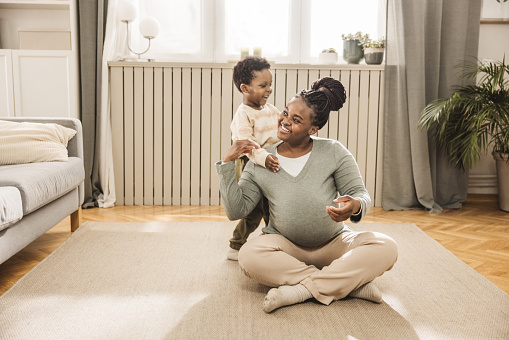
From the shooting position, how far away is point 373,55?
3.35 metres

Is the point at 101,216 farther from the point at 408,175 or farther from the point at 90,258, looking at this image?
the point at 408,175

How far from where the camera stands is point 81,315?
1580 mm

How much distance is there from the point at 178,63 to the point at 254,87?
4.67ft

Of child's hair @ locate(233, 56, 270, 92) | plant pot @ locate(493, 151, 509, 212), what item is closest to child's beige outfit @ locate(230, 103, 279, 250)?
child's hair @ locate(233, 56, 270, 92)

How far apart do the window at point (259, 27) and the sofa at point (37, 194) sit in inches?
46.9

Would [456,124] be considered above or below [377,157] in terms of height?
above

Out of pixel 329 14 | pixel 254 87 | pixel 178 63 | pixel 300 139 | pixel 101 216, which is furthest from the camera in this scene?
pixel 329 14

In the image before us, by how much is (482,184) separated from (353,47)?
1.34 m

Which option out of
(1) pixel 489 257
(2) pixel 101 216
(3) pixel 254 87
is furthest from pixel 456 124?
(2) pixel 101 216

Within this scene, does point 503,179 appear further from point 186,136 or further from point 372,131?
point 186,136

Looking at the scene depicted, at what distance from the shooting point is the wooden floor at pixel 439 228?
6.95 feet

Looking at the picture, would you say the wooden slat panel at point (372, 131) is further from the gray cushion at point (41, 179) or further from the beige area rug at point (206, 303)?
the gray cushion at point (41, 179)

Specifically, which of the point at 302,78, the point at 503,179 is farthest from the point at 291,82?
the point at 503,179

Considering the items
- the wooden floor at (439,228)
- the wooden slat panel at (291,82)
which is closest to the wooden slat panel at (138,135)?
the wooden floor at (439,228)
